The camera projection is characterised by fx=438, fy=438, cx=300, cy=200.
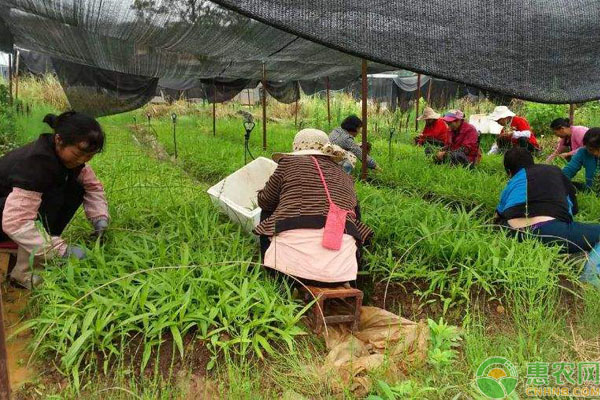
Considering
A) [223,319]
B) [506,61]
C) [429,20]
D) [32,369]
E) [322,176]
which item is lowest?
[32,369]

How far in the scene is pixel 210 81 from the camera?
10.3m

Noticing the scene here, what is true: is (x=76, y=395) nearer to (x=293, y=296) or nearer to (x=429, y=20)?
(x=293, y=296)

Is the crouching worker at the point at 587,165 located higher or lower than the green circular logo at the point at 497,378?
higher

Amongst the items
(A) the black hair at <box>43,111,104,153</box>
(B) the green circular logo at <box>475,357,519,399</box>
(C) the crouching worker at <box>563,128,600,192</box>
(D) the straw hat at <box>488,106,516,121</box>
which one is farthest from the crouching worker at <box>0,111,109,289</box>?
(D) the straw hat at <box>488,106,516,121</box>

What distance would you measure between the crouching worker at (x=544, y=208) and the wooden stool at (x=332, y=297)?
1.43m

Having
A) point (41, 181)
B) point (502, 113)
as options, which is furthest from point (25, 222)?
point (502, 113)

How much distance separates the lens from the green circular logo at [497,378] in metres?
1.62

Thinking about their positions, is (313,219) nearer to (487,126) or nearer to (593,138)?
(593,138)

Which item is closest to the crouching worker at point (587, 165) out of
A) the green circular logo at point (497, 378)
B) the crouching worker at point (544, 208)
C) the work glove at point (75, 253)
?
the crouching worker at point (544, 208)

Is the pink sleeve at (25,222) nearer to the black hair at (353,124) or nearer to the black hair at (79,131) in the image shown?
the black hair at (79,131)

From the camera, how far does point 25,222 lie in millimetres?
2152

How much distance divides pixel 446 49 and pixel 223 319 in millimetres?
1438

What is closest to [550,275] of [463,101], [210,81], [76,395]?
[76,395]

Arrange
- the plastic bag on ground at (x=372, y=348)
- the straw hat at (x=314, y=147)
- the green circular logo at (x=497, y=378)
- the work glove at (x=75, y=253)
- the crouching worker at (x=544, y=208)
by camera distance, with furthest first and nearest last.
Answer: the crouching worker at (x=544, y=208) < the straw hat at (x=314, y=147) < the work glove at (x=75, y=253) < the plastic bag on ground at (x=372, y=348) < the green circular logo at (x=497, y=378)
